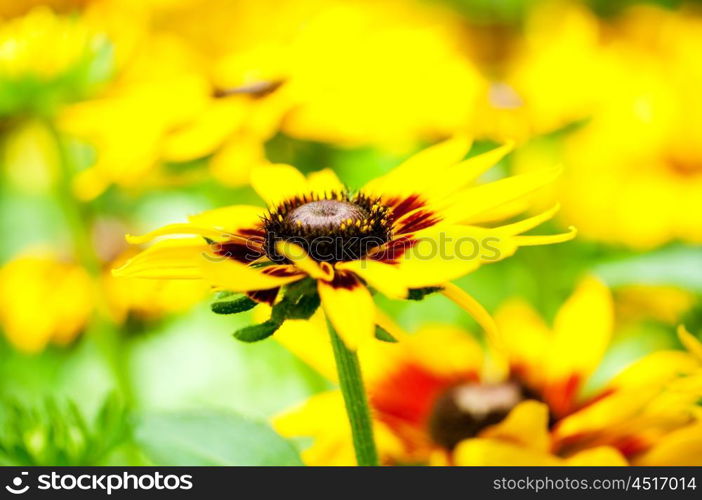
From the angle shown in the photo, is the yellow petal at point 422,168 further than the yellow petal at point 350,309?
Yes

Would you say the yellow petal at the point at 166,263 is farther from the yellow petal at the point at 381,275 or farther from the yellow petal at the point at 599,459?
the yellow petal at the point at 599,459

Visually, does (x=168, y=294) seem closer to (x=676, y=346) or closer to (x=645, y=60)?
(x=676, y=346)

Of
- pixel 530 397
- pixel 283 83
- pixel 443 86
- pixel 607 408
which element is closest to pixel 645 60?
pixel 443 86

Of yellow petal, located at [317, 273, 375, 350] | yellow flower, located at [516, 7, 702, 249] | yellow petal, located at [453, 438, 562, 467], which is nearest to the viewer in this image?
yellow petal, located at [317, 273, 375, 350]

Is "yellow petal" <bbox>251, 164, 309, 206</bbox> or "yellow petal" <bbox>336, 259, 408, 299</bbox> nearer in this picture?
"yellow petal" <bbox>336, 259, 408, 299</bbox>

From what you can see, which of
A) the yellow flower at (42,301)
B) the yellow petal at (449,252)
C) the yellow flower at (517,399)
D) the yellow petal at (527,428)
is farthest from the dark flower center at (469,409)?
the yellow flower at (42,301)

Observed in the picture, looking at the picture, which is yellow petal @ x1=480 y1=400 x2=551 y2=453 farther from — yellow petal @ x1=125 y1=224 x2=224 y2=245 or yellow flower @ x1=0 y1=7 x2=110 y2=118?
yellow flower @ x1=0 y1=7 x2=110 y2=118

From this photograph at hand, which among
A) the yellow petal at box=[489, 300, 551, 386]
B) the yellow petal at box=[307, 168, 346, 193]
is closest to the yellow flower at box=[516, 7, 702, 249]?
the yellow petal at box=[489, 300, 551, 386]

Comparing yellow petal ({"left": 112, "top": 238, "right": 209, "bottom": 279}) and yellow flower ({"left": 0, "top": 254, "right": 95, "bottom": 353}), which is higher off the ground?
yellow flower ({"left": 0, "top": 254, "right": 95, "bottom": 353})
